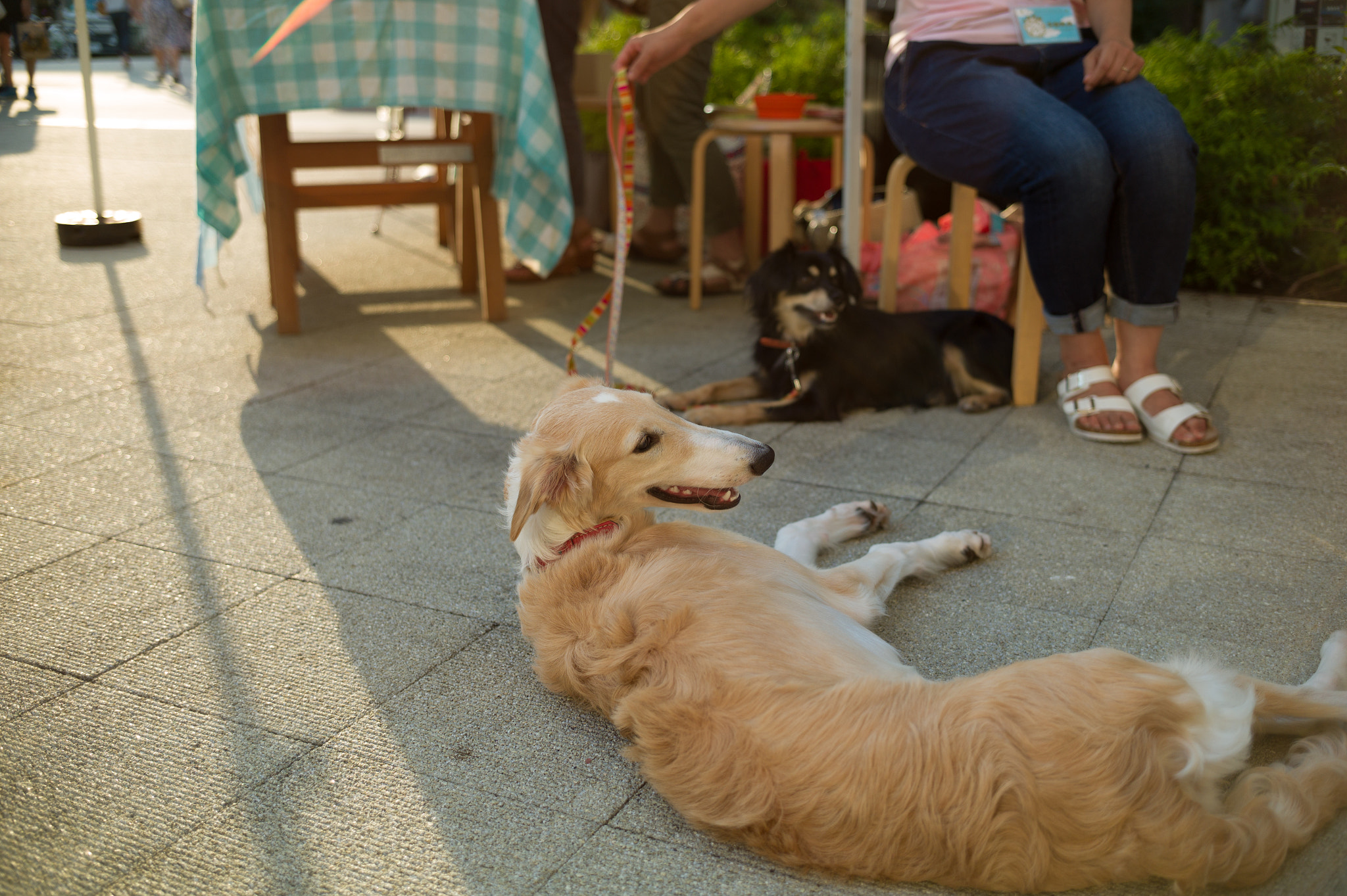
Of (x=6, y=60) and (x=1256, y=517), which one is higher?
(x=6, y=60)

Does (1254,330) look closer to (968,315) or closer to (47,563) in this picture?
(968,315)

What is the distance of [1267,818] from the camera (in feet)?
4.56

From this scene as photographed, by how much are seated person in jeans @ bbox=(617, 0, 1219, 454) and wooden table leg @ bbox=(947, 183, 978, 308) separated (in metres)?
0.38

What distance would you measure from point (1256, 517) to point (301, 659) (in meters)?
2.32

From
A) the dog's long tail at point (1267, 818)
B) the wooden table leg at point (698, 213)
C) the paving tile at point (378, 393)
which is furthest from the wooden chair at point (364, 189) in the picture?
the dog's long tail at point (1267, 818)

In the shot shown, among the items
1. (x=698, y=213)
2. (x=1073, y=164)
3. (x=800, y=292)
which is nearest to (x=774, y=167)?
(x=698, y=213)

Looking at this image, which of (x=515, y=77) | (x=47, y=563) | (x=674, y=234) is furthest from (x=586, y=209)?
(x=47, y=563)

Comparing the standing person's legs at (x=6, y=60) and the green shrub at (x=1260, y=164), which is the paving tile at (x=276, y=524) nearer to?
the green shrub at (x=1260, y=164)

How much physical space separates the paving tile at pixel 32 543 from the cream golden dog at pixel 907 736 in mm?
1394

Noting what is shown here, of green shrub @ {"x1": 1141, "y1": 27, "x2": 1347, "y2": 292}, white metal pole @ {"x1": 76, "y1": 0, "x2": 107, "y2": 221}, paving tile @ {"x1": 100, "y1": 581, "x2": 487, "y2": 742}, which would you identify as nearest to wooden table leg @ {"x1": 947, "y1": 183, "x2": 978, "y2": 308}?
green shrub @ {"x1": 1141, "y1": 27, "x2": 1347, "y2": 292}

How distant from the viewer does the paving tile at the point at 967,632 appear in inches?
79.0

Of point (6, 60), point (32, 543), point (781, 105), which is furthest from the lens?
point (6, 60)

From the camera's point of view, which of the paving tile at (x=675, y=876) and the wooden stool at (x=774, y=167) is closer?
the paving tile at (x=675, y=876)

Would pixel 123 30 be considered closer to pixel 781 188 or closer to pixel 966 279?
pixel 781 188
